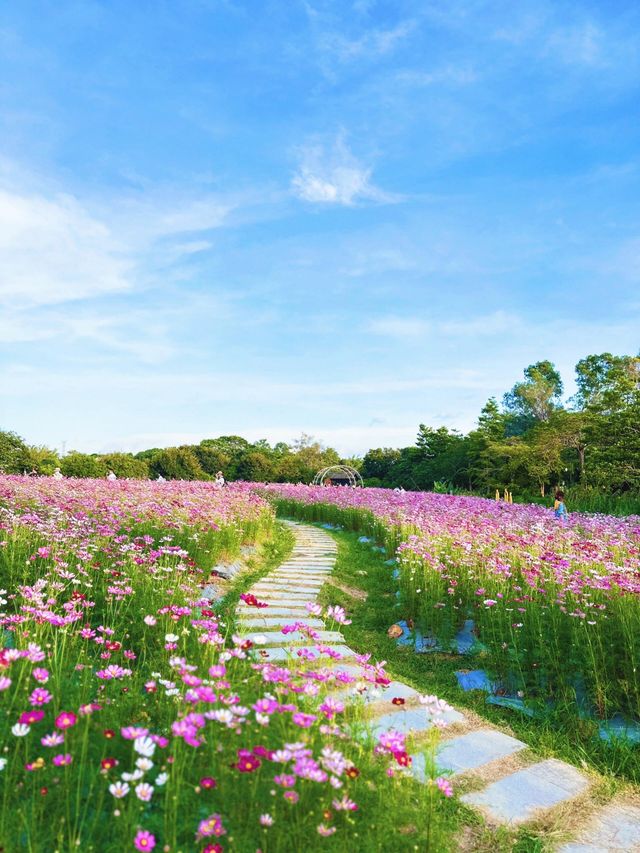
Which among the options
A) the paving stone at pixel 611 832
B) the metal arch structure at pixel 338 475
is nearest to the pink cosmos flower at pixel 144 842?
the paving stone at pixel 611 832

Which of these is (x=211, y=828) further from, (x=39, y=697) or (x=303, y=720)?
(x=39, y=697)

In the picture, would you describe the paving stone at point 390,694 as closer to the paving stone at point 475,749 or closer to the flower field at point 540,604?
the paving stone at point 475,749

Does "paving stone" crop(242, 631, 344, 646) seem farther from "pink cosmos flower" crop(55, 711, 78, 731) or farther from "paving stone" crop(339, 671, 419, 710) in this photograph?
"pink cosmos flower" crop(55, 711, 78, 731)

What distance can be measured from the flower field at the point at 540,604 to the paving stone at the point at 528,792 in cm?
89

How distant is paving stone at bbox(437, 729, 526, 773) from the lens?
339 cm

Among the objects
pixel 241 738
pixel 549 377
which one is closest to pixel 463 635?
pixel 241 738

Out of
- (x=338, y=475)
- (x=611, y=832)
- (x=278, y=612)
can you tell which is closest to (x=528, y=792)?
(x=611, y=832)

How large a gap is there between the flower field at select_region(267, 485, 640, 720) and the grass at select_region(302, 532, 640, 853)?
20 centimetres

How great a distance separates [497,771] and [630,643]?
1.48 m

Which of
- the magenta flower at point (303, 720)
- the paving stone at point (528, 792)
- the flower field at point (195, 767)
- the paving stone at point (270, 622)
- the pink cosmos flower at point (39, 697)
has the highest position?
the magenta flower at point (303, 720)

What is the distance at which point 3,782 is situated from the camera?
2.30m

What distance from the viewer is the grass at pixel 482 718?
280cm

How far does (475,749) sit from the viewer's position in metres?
3.60

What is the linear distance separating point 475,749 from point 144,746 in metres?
2.48
